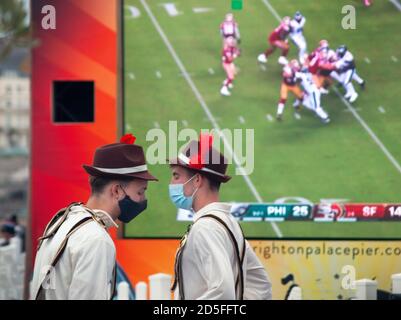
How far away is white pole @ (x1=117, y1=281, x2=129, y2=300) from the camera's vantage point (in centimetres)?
948

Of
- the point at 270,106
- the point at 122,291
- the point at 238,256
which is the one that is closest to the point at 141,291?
the point at 122,291

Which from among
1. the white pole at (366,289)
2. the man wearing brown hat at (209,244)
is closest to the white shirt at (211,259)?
the man wearing brown hat at (209,244)

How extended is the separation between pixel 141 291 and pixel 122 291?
0.47 ft

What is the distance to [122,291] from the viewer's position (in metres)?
9.51

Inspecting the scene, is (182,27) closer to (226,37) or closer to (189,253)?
(226,37)

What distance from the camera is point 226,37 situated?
9477 mm

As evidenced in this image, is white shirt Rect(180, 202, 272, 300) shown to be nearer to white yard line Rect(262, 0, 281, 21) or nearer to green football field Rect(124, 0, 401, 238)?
green football field Rect(124, 0, 401, 238)

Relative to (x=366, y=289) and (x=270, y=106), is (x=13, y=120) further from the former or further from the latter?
(x=366, y=289)

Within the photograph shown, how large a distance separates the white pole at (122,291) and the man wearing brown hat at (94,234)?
3710 millimetres

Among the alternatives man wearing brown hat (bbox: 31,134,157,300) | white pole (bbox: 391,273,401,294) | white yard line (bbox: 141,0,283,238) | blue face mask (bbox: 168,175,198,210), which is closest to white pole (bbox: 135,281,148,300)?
white yard line (bbox: 141,0,283,238)

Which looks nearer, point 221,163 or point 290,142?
point 221,163
